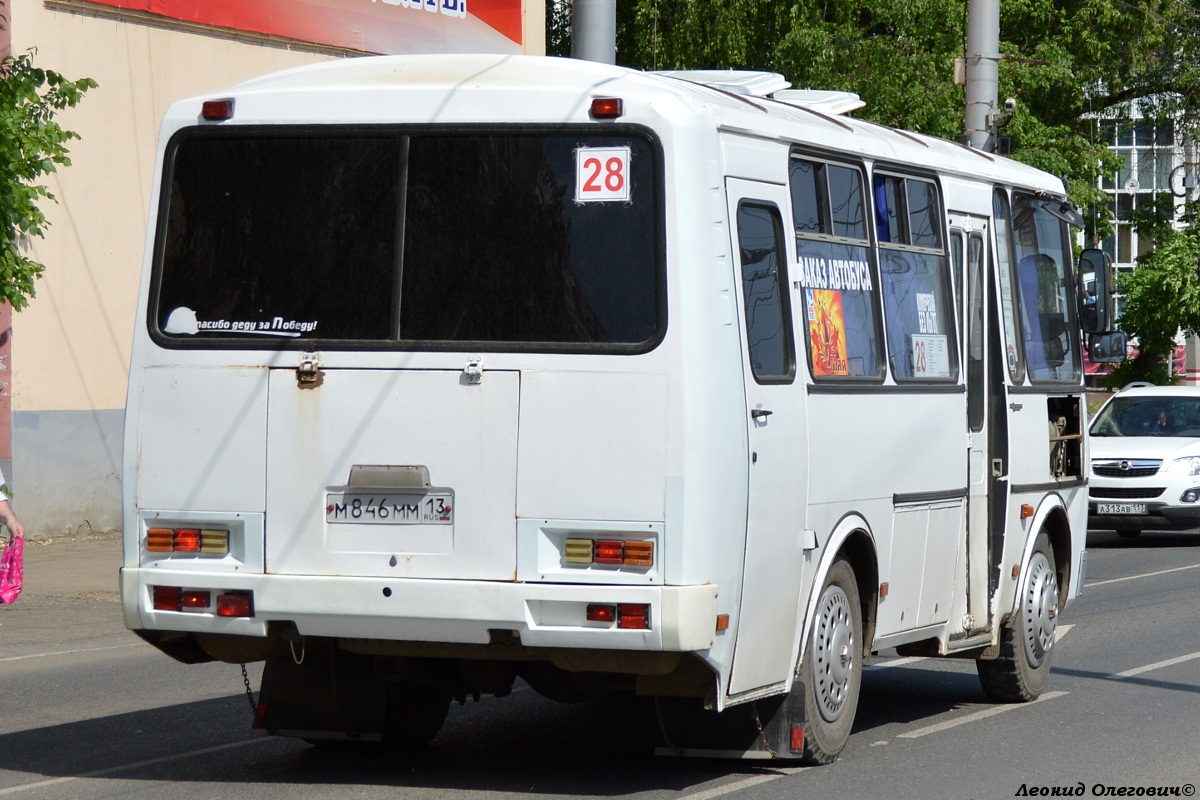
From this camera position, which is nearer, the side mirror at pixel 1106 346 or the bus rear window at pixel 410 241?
the bus rear window at pixel 410 241

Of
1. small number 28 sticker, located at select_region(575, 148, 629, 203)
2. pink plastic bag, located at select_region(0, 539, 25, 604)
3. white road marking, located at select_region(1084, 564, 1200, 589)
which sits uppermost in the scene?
small number 28 sticker, located at select_region(575, 148, 629, 203)

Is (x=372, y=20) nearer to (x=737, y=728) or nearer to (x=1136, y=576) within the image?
(x=1136, y=576)

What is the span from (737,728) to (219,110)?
3.27 m

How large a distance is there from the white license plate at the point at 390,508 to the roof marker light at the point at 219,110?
63.1 inches

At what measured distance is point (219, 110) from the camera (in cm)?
732

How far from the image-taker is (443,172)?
7070 mm

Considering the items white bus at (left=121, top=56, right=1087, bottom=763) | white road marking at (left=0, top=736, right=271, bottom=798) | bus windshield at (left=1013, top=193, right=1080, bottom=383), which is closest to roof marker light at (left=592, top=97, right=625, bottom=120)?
white bus at (left=121, top=56, right=1087, bottom=763)

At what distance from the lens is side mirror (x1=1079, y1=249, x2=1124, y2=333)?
1120 centimetres

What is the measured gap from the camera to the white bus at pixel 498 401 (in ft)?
22.0

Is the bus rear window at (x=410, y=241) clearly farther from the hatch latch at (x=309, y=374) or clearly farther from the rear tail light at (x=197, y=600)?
the rear tail light at (x=197, y=600)

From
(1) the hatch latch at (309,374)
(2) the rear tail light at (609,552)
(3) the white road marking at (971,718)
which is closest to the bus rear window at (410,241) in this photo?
(1) the hatch latch at (309,374)

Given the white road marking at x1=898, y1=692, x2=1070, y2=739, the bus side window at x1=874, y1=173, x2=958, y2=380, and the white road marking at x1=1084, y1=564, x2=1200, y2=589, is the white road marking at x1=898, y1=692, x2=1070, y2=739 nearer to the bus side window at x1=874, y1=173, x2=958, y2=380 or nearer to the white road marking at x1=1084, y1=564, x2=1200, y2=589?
the bus side window at x1=874, y1=173, x2=958, y2=380

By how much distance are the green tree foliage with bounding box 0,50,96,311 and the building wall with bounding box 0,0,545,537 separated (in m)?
4.63

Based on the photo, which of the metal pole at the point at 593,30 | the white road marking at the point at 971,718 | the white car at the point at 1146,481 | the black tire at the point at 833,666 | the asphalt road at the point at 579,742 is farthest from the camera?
the white car at the point at 1146,481
